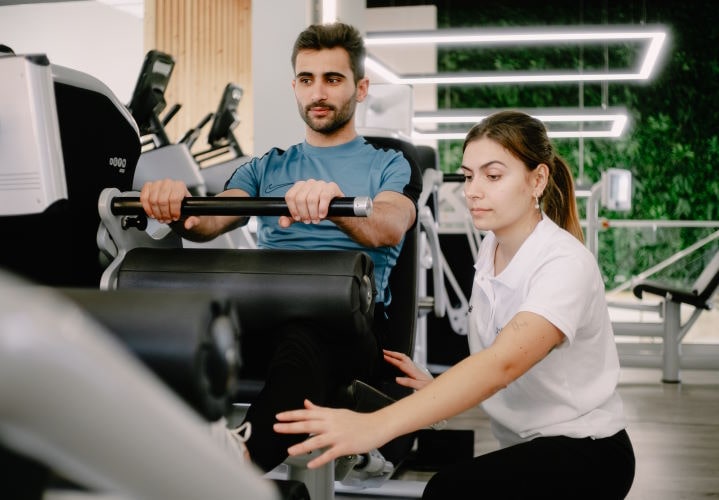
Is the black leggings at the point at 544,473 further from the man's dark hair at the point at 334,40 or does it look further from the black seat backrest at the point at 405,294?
the man's dark hair at the point at 334,40

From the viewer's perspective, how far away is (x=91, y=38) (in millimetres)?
6641

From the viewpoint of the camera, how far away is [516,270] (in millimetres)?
1336

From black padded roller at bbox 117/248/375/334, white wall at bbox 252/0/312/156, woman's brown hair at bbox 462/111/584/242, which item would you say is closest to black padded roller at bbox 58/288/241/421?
black padded roller at bbox 117/248/375/334

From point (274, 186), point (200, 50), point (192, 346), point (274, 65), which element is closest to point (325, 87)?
point (274, 186)

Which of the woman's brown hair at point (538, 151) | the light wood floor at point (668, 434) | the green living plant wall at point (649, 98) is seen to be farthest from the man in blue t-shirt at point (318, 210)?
the green living plant wall at point (649, 98)

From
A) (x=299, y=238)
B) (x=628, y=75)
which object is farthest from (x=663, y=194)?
(x=299, y=238)

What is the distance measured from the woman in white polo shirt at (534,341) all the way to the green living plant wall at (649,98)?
23.4 feet

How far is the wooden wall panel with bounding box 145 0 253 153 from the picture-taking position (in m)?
6.54

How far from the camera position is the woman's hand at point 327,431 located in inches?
36.4

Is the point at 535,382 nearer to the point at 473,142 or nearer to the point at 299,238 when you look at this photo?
the point at 473,142

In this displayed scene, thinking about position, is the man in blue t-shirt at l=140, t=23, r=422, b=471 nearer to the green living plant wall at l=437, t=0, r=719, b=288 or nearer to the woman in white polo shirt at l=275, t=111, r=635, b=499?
the woman in white polo shirt at l=275, t=111, r=635, b=499

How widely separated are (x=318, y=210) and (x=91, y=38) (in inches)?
240

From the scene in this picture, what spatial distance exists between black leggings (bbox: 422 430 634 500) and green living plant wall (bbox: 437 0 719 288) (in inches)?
286

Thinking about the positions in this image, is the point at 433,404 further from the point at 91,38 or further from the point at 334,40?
the point at 91,38
